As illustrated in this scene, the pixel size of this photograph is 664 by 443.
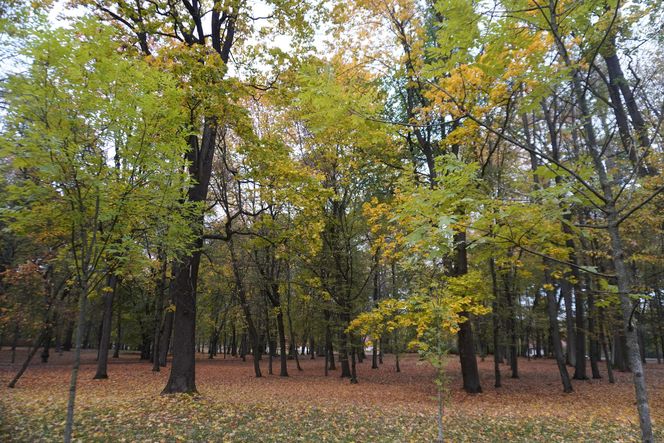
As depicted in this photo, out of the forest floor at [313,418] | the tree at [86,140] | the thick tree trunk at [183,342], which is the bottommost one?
the forest floor at [313,418]

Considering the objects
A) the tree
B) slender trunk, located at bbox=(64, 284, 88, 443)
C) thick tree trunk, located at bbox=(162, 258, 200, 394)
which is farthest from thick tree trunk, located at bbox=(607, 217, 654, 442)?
thick tree trunk, located at bbox=(162, 258, 200, 394)

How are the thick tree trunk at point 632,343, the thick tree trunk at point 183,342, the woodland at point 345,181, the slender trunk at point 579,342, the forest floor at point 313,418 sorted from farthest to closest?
the slender trunk at point 579,342 → the thick tree trunk at point 183,342 → the forest floor at point 313,418 → the woodland at point 345,181 → the thick tree trunk at point 632,343

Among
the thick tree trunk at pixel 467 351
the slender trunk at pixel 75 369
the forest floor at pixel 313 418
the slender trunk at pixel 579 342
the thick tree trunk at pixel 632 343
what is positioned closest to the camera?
the thick tree trunk at pixel 632 343

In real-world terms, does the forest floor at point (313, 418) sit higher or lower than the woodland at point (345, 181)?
lower

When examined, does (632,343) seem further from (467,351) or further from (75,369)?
(467,351)

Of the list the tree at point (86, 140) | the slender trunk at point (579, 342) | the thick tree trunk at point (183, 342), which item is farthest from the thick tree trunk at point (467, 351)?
the tree at point (86, 140)

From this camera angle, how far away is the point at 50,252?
1348 cm

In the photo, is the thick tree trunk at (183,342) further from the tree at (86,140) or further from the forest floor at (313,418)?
the tree at (86,140)

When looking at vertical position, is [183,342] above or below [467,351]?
above

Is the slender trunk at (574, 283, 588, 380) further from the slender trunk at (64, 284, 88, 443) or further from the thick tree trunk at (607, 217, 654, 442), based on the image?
the slender trunk at (64, 284, 88, 443)

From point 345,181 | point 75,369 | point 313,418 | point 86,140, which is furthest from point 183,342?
point 345,181

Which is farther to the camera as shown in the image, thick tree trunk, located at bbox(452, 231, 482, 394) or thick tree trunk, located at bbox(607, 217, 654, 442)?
thick tree trunk, located at bbox(452, 231, 482, 394)

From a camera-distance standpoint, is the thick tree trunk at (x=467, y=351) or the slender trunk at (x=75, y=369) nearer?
the slender trunk at (x=75, y=369)

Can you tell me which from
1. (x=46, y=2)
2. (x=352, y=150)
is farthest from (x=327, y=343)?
(x=46, y=2)
